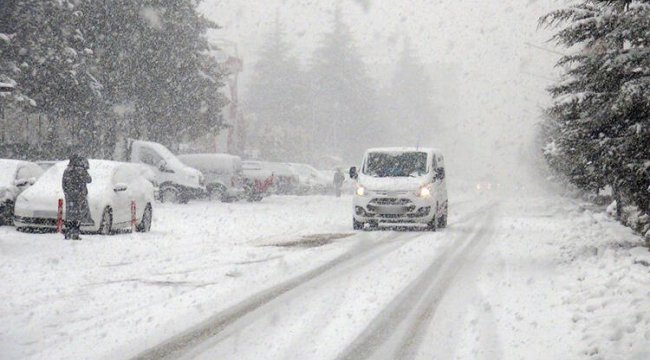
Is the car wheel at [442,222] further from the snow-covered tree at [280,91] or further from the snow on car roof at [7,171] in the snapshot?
the snow-covered tree at [280,91]

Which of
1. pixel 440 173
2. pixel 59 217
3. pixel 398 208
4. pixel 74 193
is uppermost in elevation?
pixel 440 173

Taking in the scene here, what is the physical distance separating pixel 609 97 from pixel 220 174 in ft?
67.7

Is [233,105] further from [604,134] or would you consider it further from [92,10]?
[604,134]

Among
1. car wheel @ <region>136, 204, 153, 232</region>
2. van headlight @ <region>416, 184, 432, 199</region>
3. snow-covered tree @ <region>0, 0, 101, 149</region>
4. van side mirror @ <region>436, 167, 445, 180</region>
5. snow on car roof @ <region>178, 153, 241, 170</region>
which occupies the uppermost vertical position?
snow-covered tree @ <region>0, 0, 101, 149</region>

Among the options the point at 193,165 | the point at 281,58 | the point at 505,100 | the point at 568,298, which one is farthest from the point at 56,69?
the point at 505,100

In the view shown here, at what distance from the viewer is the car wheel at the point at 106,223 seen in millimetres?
16219

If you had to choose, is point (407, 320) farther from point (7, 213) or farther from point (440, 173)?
point (440, 173)

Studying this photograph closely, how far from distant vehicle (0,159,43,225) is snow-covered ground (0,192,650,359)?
2.49 ft

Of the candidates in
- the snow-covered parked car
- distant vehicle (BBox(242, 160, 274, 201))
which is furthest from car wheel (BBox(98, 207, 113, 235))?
distant vehicle (BBox(242, 160, 274, 201))

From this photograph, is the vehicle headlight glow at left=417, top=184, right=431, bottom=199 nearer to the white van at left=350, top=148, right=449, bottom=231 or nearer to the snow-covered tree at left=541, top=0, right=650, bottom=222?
the white van at left=350, top=148, right=449, bottom=231

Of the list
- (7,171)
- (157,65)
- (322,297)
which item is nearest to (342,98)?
(157,65)

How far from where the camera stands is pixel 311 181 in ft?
144

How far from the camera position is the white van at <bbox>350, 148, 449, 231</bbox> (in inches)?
742

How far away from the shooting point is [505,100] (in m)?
170
